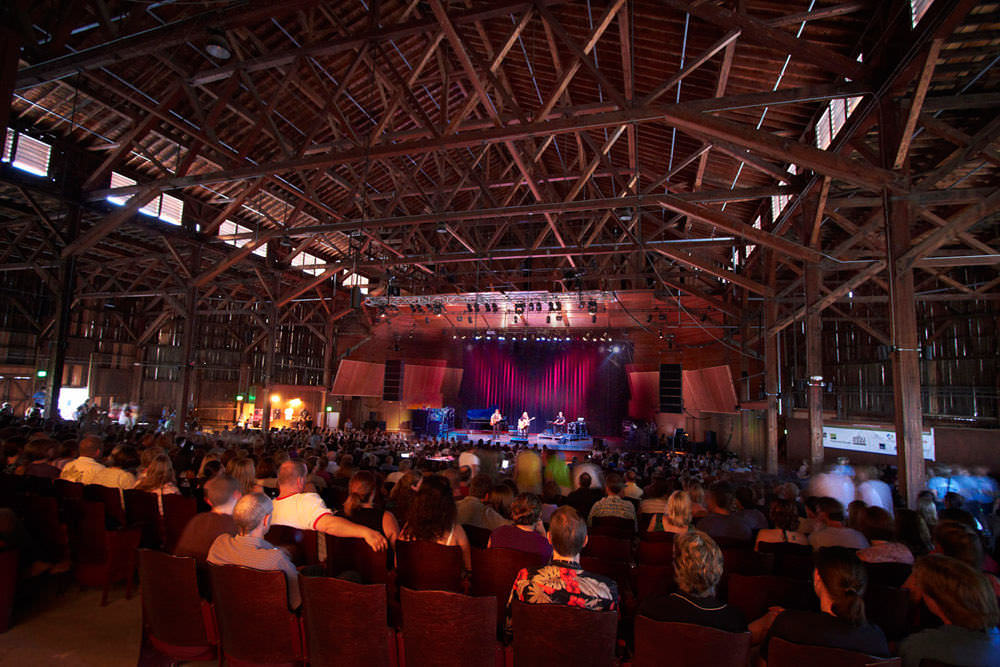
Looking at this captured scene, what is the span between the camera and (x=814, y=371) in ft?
30.6

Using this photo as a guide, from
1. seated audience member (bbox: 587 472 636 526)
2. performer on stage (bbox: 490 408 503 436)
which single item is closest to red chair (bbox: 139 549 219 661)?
seated audience member (bbox: 587 472 636 526)

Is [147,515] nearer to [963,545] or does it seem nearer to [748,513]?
[748,513]

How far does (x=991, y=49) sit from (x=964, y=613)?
23.8ft

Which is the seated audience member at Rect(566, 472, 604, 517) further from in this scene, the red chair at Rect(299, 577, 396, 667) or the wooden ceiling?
the wooden ceiling

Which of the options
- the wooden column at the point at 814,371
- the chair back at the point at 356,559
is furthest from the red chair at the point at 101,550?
the wooden column at the point at 814,371

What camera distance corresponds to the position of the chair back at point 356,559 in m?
2.95

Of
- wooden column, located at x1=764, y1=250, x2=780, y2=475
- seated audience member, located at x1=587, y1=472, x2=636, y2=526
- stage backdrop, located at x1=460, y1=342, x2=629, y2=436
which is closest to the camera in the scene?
seated audience member, located at x1=587, y1=472, x2=636, y2=526

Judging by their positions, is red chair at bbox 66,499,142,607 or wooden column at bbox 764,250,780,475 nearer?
red chair at bbox 66,499,142,607

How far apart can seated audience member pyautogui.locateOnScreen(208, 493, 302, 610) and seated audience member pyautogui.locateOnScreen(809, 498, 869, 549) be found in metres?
3.75

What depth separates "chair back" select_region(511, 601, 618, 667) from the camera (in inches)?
81.7

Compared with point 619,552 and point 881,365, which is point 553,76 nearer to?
point 619,552

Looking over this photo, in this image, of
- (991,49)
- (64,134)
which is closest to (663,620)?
(991,49)

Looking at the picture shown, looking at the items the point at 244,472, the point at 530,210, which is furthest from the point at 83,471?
the point at 530,210

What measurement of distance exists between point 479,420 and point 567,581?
21019 millimetres
